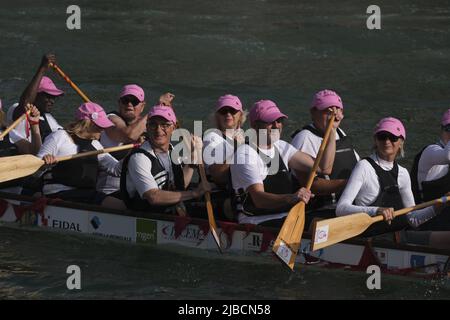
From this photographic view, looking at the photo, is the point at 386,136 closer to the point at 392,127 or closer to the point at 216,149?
the point at 392,127

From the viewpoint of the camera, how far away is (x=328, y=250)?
36.1 feet

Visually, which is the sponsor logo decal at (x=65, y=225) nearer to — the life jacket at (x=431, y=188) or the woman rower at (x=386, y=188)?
the woman rower at (x=386, y=188)

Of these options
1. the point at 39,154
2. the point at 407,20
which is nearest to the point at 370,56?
the point at 407,20

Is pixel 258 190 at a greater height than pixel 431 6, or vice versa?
pixel 431 6

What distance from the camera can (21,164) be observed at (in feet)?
39.9

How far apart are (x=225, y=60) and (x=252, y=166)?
39.0 ft

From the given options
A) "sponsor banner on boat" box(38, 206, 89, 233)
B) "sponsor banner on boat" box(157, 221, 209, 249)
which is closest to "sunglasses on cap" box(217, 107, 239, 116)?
"sponsor banner on boat" box(157, 221, 209, 249)

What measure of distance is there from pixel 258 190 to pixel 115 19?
15531 mm

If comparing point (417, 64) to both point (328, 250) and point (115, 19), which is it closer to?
point (115, 19)

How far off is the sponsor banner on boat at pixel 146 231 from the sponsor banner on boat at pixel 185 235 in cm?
8

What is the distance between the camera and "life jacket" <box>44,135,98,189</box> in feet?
40.6

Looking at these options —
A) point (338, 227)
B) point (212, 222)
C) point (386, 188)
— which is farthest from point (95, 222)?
point (386, 188)

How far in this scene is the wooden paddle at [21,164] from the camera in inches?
478

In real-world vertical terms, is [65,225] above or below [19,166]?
below
